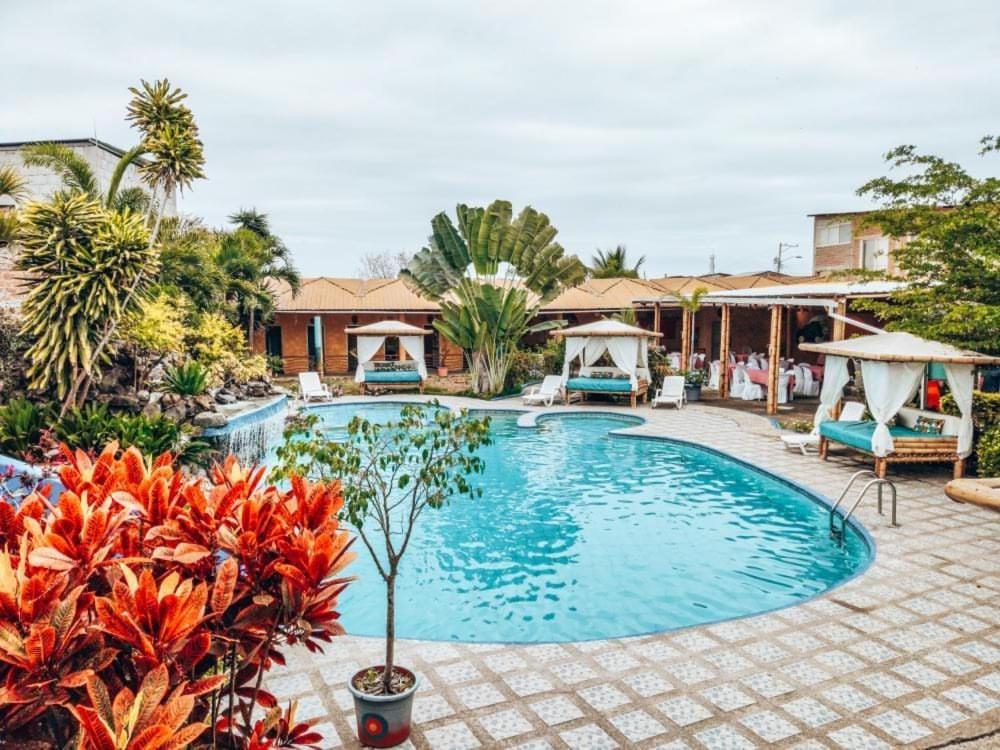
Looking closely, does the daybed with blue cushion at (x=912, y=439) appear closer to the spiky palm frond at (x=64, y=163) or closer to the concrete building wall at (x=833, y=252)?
the spiky palm frond at (x=64, y=163)

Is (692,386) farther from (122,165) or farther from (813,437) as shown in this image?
(122,165)

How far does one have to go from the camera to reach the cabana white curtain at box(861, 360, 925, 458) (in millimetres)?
11125

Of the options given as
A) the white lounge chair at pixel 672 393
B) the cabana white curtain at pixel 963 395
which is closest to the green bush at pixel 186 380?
the white lounge chair at pixel 672 393

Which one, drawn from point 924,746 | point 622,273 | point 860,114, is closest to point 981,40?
point 860,114

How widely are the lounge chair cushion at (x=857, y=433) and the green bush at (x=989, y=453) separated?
73 centimetres

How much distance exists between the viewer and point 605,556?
8.50 m

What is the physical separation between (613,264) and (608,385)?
23.8 m

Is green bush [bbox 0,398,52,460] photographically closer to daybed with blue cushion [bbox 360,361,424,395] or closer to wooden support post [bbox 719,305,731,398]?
daybed with blue cushion [bbox 360,361,424,395]

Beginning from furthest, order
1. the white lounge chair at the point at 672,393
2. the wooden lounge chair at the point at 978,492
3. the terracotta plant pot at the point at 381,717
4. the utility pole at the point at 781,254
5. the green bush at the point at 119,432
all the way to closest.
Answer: the utility pole at the point at 781,254, the white lounge chair at the point at 672,393, the green bush at the point at 119,432, the terracotta plant pot at the point at 381,717, the wooden lounge chair at the point at 978,492

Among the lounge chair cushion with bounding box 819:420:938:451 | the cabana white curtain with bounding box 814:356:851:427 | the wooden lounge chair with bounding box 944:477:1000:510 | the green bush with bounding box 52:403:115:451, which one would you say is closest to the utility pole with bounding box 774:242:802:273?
the cabana white curtain with bounding box 814:356:851:427

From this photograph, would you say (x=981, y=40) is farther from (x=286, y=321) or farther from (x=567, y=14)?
(x=286, y=321)

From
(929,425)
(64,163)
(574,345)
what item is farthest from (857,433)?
(64,163)

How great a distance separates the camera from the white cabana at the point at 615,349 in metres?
20.0

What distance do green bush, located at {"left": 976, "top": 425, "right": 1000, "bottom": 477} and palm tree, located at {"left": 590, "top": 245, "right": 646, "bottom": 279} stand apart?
31.0 metres
